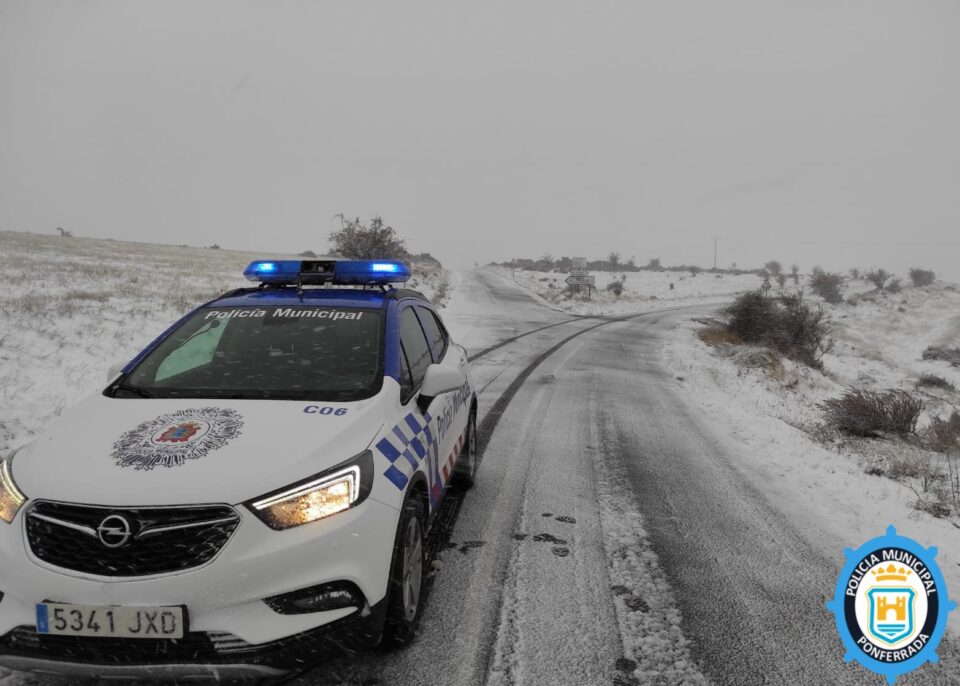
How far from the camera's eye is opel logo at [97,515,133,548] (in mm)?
1985

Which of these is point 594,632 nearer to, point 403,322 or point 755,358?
point 403,322

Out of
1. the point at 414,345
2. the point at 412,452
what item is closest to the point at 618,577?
the point at 412,452

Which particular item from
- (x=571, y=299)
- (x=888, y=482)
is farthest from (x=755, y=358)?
(x=571, y=299)

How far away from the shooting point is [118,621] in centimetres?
195

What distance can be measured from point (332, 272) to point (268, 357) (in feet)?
3.23

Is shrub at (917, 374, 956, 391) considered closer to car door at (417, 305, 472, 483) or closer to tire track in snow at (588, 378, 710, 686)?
tire track in snow at (588, 378, 710, 686)

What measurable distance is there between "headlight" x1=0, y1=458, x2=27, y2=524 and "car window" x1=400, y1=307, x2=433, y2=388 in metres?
1.85

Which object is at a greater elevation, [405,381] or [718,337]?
[405,381]

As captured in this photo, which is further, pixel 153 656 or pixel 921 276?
pixel 921 276

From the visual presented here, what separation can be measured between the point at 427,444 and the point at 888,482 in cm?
511

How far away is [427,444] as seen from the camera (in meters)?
3.18

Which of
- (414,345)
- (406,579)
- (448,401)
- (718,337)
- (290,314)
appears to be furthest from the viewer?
(718,337)

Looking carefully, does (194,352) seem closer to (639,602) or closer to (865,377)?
(639,602)

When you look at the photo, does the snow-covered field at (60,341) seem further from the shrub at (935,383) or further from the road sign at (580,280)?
the road sign at (580,280)
